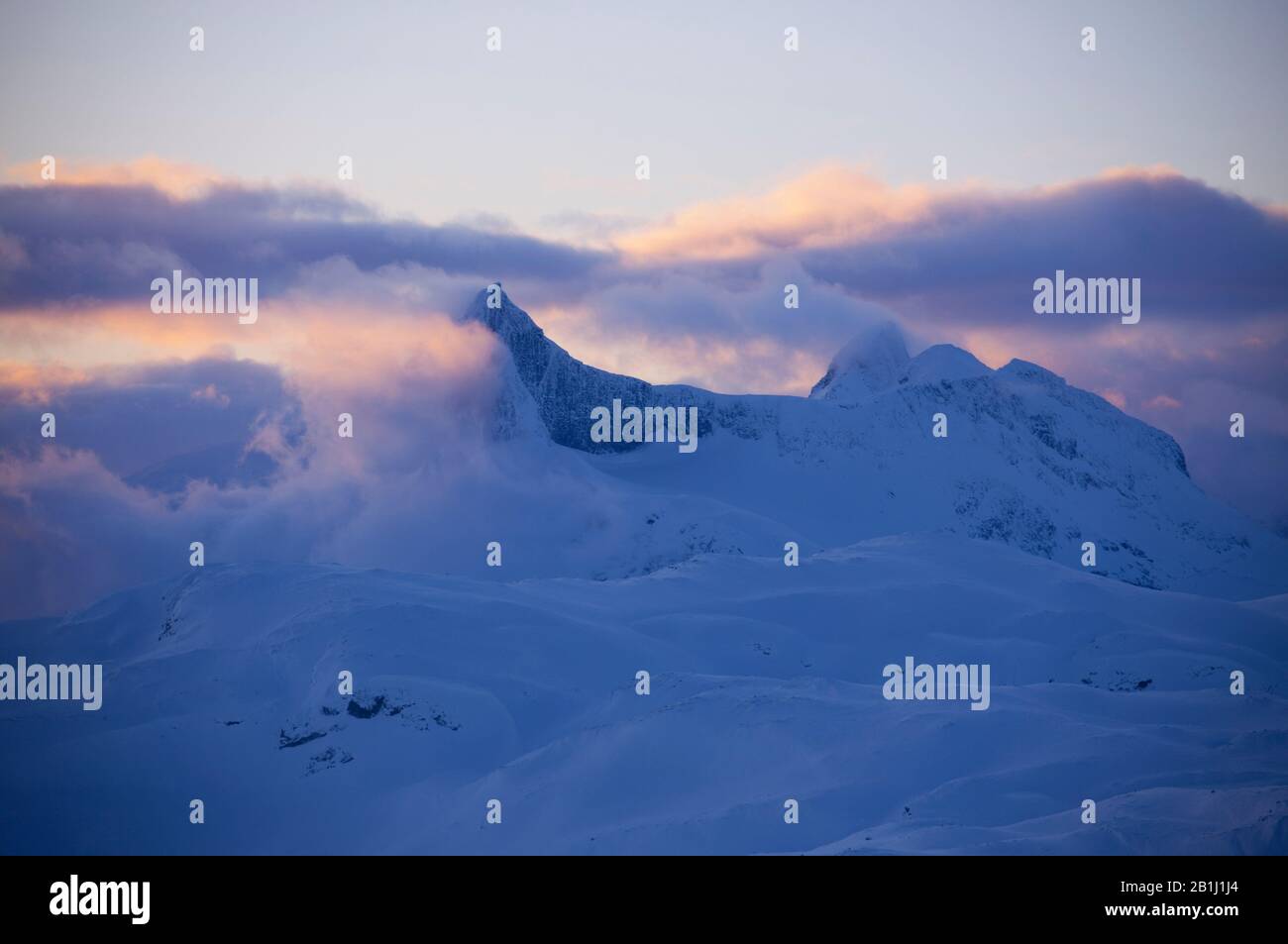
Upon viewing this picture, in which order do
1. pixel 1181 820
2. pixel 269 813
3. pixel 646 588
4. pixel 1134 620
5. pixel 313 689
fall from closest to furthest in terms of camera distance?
pixel 1181 820 < pixel 269 813 < pixel 313 689 < pixel 1134 620 < pixel 646 588
